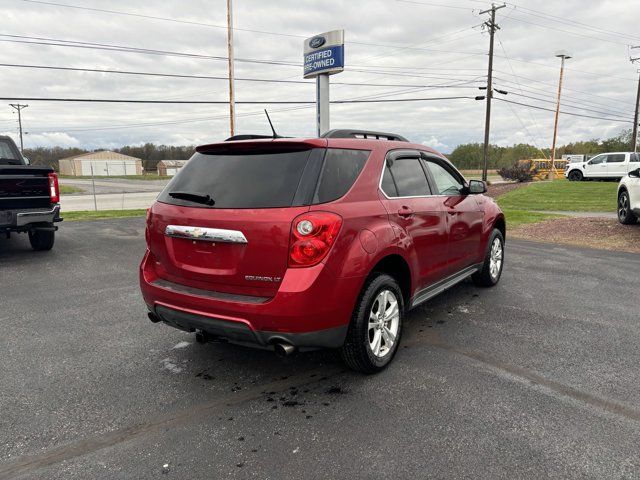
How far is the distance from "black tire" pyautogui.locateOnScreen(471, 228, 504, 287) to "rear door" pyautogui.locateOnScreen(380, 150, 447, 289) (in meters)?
1.42

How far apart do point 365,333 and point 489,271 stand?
3028 mm

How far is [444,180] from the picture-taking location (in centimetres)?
475

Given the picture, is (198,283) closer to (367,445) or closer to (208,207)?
(208,207)

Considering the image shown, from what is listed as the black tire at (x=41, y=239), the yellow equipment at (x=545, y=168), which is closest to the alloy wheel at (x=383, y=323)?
the black tire at (x=41, y=239)

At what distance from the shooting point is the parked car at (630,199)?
32.1 feet

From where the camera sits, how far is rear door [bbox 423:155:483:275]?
453cm

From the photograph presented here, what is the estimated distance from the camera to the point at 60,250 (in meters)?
8.54

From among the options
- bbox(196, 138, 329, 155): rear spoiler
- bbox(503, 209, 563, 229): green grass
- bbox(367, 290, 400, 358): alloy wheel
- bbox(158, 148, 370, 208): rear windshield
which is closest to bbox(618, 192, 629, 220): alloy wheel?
bbox(503, 209, 563, 229): green grass

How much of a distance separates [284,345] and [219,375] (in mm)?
852

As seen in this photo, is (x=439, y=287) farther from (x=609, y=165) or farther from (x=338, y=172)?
(x=609, y=165)

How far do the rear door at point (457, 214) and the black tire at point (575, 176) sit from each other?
101ft

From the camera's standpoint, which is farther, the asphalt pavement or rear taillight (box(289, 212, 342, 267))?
rear taillight (box(289, 212, 342, 267))

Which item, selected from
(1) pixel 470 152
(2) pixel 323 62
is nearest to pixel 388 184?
(2) pixel 323 62

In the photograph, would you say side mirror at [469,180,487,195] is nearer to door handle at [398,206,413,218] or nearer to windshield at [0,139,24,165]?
door handle at [398,206,413,218]
